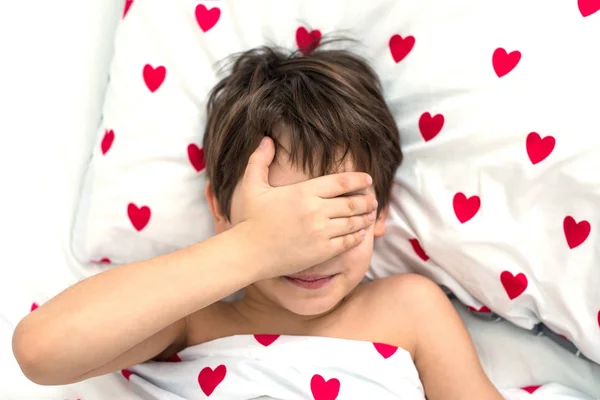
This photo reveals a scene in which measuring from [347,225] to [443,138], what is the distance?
0.24 metres

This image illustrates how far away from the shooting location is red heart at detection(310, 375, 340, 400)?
90 cm

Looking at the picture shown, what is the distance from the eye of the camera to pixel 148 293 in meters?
0.77

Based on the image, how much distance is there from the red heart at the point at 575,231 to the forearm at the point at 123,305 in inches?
18.8

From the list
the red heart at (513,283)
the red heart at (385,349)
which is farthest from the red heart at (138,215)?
the red heart at (513,283)

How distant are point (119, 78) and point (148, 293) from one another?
0.50m

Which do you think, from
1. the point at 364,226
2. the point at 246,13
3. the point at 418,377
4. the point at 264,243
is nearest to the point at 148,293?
the point at 264,243

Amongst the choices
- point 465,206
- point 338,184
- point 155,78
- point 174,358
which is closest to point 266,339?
point 174,358

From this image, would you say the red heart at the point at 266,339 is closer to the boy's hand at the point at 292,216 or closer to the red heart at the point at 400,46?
the boy's hand at the point at 292,216

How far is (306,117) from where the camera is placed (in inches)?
34.6

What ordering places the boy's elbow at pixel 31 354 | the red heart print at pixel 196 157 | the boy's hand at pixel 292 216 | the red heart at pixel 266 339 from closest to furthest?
the boy's elbow at pixel 31 354 < the boy's hand at pixel 292 216 < the red heart at pixel 266 339 < the red heart print at pixel 196 157

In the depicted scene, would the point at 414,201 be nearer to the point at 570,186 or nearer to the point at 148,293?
the point at 570,186

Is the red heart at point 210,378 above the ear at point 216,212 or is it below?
below

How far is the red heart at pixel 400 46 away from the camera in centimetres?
100

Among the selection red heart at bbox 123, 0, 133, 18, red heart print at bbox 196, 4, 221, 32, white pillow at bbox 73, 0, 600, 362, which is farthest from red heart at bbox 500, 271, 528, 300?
red heart at bbox 123, 0, 133, 18
